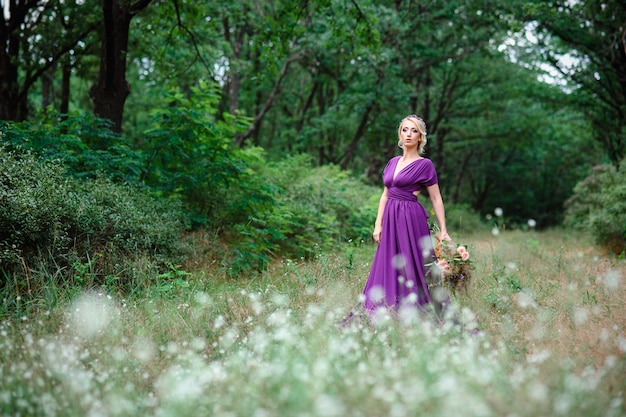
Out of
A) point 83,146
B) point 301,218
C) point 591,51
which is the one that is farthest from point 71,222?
point 591,51

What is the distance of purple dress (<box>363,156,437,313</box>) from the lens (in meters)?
5.06

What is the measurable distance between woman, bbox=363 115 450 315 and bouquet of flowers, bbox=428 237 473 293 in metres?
0.11

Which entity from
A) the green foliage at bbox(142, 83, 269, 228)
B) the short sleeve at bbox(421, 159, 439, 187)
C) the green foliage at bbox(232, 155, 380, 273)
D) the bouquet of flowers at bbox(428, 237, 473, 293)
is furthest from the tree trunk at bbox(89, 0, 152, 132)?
the bouquet of flowers at bbox(428, 237, 473, 293)

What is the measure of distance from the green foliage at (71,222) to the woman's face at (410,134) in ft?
11.3

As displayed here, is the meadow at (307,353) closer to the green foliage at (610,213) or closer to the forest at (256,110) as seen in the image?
the forest at (256,110)

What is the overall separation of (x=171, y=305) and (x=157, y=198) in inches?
110

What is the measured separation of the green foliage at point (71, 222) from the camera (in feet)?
17.1

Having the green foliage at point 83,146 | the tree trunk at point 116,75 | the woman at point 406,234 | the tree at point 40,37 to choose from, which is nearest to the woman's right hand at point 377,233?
the woman at point 406,234

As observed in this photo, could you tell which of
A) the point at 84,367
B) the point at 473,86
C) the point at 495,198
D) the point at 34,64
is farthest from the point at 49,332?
the point at 495,198

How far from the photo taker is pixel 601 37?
1275 centimetres

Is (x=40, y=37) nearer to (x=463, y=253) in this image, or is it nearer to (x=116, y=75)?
(x=116, y=75)

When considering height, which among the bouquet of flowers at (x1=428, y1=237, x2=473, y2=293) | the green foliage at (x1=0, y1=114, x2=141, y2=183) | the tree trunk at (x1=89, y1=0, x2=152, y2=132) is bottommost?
the bouquet of flowers at (x1=428, y1=237, x2=473, y2=293)

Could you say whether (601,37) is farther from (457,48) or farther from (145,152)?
(145,152)

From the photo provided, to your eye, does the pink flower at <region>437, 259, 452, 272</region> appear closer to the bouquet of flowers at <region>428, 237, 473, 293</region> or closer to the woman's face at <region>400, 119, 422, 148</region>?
the bouquet of flowers at <region>428, 237, 473, 293</region>
